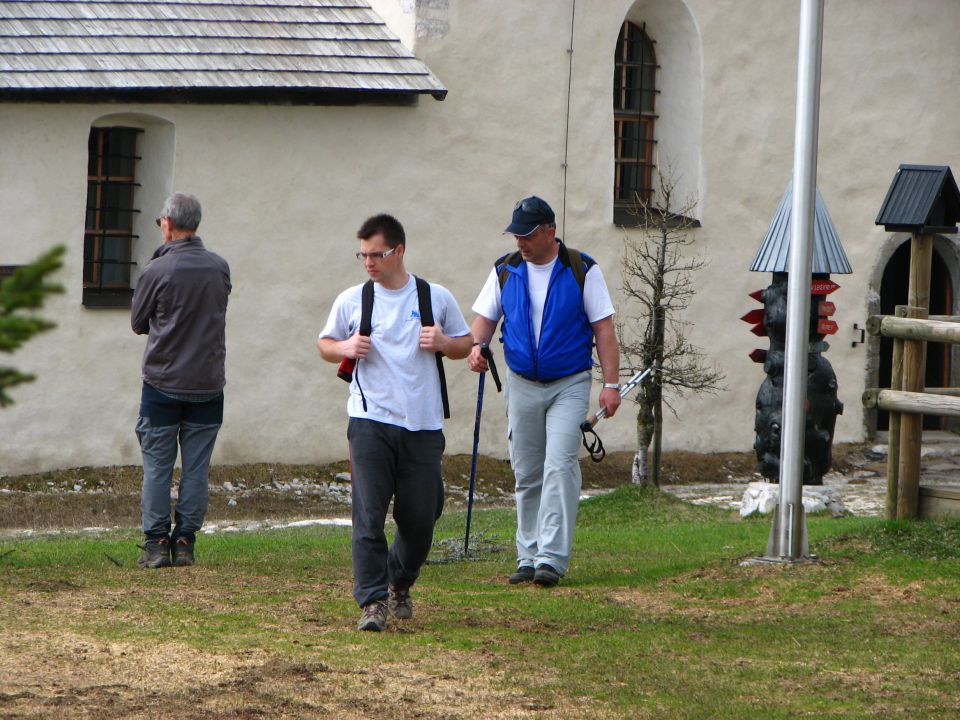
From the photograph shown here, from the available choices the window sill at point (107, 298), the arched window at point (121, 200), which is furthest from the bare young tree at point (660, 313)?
the window sill at point (107, 298)

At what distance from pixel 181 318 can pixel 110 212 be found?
25.3ft

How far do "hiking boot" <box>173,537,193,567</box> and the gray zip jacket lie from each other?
836 millimetres

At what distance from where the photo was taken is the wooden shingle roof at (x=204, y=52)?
14.5 m

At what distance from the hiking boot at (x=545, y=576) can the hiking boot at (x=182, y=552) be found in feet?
6.51

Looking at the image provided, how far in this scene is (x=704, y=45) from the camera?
17.2 meters

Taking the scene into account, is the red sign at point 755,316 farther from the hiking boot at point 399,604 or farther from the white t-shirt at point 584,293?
the hiking boot at point 399,604

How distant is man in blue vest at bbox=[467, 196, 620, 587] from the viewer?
308 inches

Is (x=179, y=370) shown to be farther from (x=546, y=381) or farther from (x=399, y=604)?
(x=399, y=604)

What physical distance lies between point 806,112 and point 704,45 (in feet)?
30.7

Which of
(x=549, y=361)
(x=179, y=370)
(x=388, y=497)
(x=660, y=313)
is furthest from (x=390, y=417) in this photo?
(x=660, y=313)

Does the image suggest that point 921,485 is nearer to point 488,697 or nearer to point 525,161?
point 488,697

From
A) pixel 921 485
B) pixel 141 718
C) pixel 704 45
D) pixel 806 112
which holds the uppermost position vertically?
pixel 704 45

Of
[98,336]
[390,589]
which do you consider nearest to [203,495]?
[390,589]

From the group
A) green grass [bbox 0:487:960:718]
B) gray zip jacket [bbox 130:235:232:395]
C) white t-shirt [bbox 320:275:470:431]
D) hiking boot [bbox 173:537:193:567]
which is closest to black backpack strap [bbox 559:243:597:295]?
white t-shirt [bbox 320:275:470:431]
